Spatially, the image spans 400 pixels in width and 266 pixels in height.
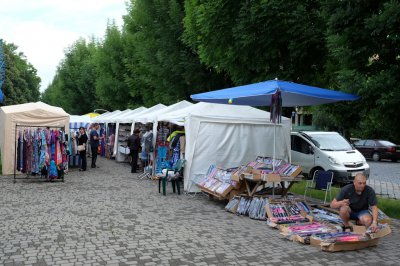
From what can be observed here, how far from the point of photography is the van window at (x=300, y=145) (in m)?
15.3

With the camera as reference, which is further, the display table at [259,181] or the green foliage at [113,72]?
the green foliage at [113,72]

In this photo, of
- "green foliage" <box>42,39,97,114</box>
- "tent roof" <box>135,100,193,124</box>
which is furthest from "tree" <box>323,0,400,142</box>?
"green foliage" <box>42,39,97,114</box>

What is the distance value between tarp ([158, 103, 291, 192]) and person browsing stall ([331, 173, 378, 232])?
5.21m

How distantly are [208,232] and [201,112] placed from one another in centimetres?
541

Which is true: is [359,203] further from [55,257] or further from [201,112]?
[201,112]

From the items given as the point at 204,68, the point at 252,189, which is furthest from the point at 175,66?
the point at 252,189

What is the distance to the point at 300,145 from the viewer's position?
15.5 metres

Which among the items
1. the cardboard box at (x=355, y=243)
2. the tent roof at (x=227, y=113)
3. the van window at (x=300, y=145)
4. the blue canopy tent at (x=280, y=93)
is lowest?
the cardboard box at (x=355, y=243)

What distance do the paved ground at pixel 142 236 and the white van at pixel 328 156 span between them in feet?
18.1

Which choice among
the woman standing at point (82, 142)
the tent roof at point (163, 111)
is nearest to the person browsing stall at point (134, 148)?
the tent roof at point (163, 111)

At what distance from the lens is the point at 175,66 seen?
63.0ft

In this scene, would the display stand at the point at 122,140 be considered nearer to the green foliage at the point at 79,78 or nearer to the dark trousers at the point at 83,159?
the dark trousers at the point at 83,159

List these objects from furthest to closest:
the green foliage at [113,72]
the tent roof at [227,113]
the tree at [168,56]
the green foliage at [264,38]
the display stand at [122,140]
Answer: the green foliage at [113,72]
the display stand at [122,140]
the tree at [168,56]
the green foliage at [264,38]
the tent roof at [227,113]

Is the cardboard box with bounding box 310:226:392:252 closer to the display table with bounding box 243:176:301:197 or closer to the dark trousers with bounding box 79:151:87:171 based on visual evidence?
the display table with bounding box 243:176:301:197
